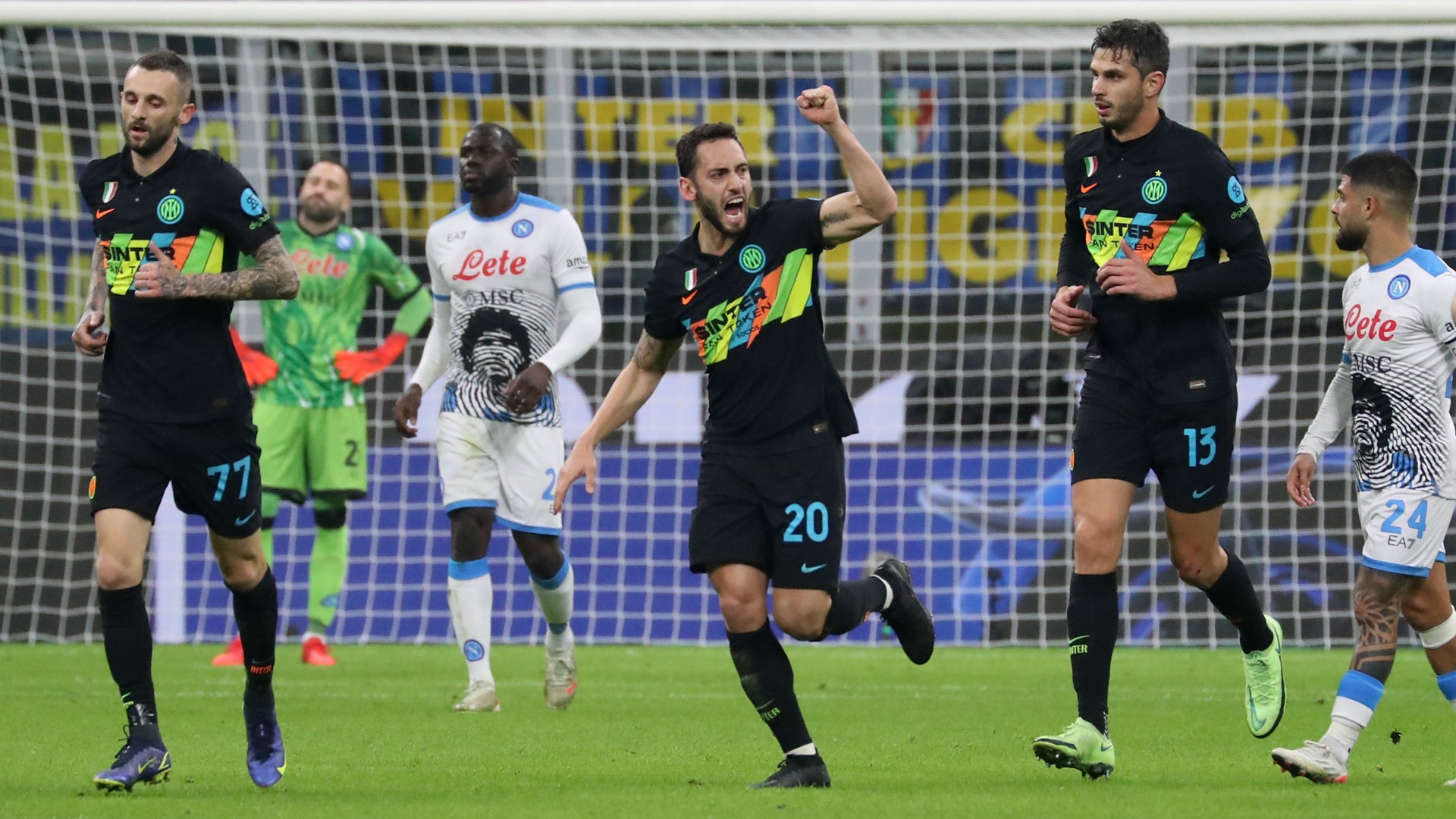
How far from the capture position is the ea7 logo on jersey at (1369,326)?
19.5 feet

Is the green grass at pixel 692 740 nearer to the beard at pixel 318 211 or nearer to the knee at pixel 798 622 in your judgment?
the knee at pixel 798 622

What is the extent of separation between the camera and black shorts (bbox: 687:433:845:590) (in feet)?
18.6

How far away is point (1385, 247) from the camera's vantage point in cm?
602

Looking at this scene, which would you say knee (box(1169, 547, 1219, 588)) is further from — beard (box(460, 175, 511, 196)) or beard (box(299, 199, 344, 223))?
beard (box(299, 199, 344, 223))

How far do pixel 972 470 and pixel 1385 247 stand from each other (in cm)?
594

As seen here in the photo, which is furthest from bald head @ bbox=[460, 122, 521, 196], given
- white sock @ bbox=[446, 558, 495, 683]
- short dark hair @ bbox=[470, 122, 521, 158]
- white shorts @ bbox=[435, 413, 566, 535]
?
white sock @ bbox=[446, 558, 495, 683]

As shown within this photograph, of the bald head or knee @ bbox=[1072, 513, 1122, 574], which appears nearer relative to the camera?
knee @ bbox=[1072, 513, 1122, 574]

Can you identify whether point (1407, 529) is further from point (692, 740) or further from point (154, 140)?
point (154, 140)

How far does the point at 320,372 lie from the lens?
1052 centimetres

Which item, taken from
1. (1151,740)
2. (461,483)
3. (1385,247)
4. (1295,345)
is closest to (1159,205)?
(1385,247)

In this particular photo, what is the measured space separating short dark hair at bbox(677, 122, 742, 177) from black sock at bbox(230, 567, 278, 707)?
179cm

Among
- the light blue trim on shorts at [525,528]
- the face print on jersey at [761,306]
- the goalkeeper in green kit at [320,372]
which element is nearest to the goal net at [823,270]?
the goalkeeper in green kit at [320,372]

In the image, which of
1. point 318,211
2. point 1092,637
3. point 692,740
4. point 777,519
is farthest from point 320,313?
point 1092,637

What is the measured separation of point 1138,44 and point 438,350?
4000 mm
